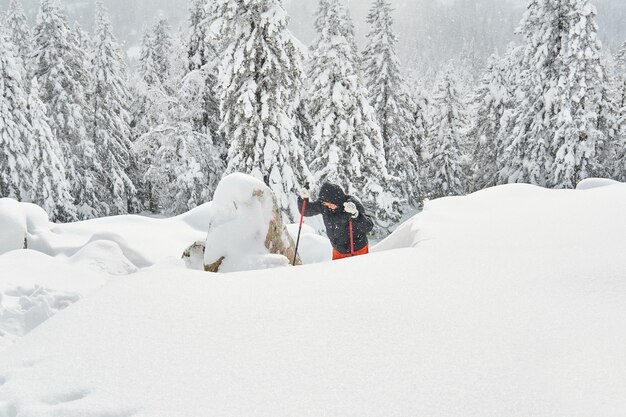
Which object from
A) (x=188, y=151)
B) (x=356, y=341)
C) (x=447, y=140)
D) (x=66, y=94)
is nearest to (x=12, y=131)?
(x=66, y=94)

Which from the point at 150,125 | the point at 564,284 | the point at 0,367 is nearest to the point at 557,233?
the point at 564,284

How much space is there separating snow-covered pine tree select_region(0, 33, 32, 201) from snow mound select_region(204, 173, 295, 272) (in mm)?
15753

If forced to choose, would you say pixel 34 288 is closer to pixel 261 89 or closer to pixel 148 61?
pixel 261 89

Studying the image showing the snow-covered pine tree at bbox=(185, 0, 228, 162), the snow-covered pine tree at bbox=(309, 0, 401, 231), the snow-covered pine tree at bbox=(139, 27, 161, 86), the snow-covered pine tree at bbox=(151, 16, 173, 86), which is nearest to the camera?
the snow-covered pine tree at bbox=(309, 0, 401, 231)

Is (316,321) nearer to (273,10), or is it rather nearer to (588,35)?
(273,10)

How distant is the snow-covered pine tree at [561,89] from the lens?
19.5 metres

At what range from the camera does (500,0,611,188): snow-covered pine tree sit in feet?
64.1

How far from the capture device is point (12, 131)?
1827 cm

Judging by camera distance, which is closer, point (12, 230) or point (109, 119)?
point (12, 230)

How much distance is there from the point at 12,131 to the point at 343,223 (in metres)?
17.5

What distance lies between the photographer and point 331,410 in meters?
2.18

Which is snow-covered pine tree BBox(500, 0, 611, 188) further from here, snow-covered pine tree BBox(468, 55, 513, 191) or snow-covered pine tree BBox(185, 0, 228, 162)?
snow-covered pine tree BBox(185, 0, 228, 162)

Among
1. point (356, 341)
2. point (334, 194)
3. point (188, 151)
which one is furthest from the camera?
point (188, 151)

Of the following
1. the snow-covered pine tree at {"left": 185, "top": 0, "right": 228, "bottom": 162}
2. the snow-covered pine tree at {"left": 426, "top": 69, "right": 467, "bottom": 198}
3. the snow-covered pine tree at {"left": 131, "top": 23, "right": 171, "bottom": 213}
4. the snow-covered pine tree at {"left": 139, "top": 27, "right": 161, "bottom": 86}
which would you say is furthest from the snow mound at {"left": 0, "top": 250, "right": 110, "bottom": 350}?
the snow-covered pine tree at {"left": 426, "top": 69, "right": 467, "bottom": 198}
